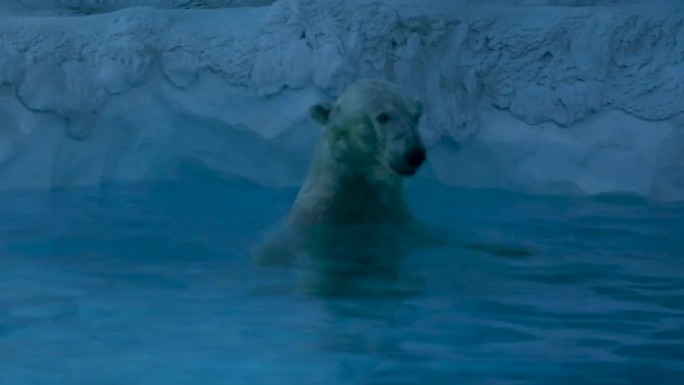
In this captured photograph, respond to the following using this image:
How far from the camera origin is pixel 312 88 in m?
6.34

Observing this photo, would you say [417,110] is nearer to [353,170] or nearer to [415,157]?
[353,170]

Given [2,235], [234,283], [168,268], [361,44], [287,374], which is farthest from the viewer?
[361,44]

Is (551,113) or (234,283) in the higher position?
(551,113)

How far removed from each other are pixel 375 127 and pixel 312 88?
6.19 ft

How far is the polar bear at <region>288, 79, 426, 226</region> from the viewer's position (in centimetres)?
458

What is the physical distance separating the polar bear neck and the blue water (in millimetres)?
302

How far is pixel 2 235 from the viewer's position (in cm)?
501

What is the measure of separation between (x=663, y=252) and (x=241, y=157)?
2600 mm

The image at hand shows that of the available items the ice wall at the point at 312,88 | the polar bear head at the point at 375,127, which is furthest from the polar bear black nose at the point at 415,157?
the ice wall at the point at 312,88

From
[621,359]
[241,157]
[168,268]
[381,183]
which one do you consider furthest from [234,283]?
[241,157]

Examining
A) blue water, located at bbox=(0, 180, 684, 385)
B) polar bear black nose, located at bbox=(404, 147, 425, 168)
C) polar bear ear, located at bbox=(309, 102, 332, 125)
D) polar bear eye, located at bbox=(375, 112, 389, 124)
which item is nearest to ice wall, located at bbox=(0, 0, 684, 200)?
blue water, located at bbox=(0, 180, 684, 385)

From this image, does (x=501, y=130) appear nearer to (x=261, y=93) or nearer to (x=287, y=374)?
(x=261, y=93)

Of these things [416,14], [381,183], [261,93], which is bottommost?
[381,183]

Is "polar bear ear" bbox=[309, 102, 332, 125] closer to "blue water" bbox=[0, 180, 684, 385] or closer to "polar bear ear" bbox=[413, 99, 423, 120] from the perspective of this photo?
"polar bear ear" bbox=[413, 99, 423, 120]
